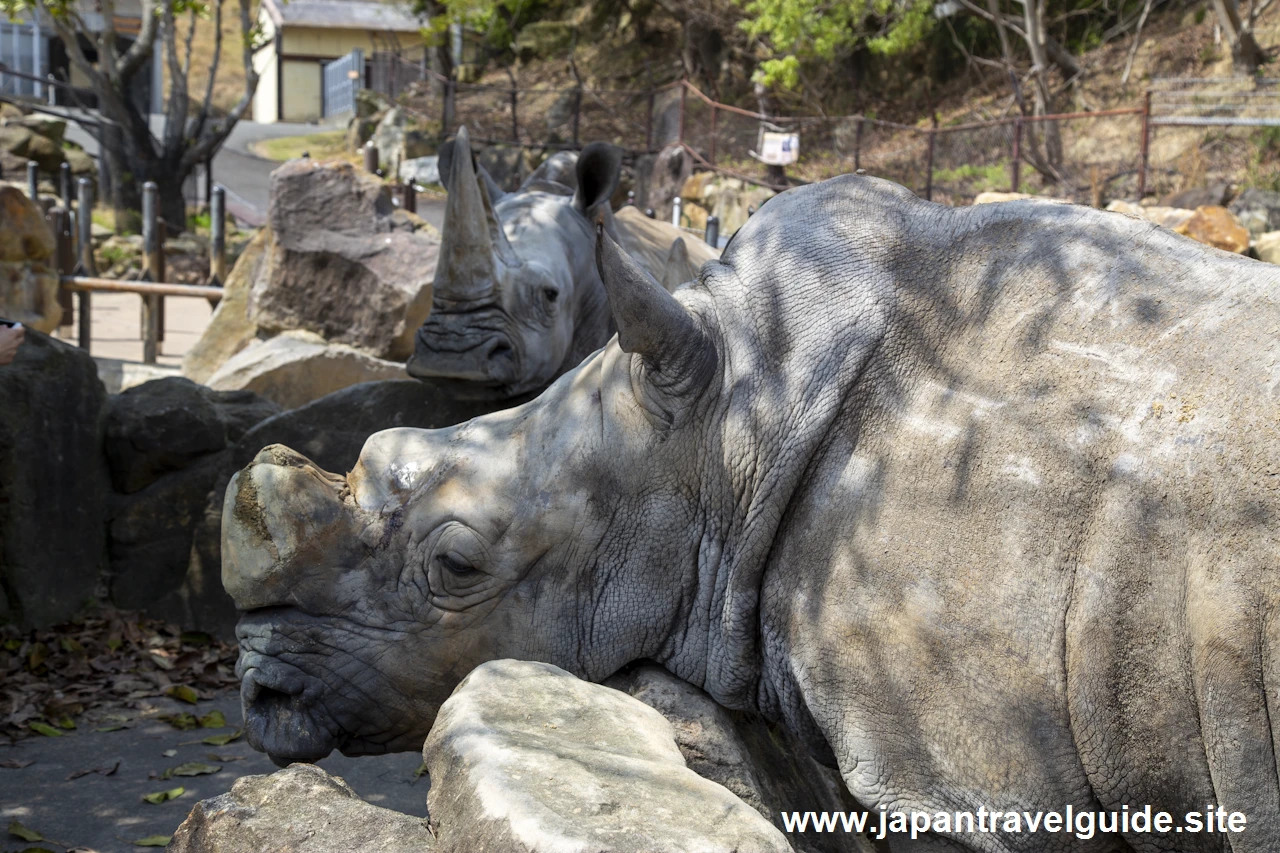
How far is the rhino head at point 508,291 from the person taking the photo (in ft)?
18.5

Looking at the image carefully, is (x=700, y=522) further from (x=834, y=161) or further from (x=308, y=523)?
(x=834, y=161)

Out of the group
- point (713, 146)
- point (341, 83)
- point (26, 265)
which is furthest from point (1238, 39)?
point (341, 83)

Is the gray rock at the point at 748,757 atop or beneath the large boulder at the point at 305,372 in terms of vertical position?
atop

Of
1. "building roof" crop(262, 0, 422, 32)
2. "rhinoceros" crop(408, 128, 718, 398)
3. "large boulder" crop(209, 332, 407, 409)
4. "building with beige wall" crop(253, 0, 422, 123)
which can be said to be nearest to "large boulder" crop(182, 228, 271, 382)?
"large boulder" crop(209, 332, 407, 409)

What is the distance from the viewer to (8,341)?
5207 mm

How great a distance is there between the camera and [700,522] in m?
2.80

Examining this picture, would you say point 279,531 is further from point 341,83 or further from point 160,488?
point 341,83

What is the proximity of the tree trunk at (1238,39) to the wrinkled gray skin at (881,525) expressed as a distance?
62.4ft

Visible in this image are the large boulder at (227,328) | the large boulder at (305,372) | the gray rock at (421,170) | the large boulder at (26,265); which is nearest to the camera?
the large boulder at (305,372)

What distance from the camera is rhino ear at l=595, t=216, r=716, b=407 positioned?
2607 millimetres

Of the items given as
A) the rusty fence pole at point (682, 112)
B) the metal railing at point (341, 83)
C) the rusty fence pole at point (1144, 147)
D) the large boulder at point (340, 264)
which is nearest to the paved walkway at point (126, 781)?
the large boulder at point (340, 264)
